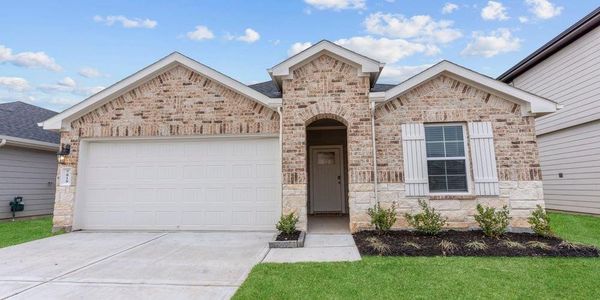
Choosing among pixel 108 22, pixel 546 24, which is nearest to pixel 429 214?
pixel 546 24

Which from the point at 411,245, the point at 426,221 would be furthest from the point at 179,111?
the point at 426,221

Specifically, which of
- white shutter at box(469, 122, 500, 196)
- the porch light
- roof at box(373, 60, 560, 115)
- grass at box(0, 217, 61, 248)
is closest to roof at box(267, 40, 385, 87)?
roof at box(373, 60, 560, 115)

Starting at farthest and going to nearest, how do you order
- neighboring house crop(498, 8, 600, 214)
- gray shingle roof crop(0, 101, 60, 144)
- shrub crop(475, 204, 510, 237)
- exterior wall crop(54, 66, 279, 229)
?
gray shingle roof crop(0, 101, 60, 144) → neighboring house crop(498, 8, 600, 214) → exterior wall crop(54, 66, 279, 229) → shrub crop(475, 204, 510, 237)

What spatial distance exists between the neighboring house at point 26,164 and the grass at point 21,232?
111 centimetres

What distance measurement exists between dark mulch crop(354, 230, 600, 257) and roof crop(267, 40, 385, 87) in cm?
Result: 382

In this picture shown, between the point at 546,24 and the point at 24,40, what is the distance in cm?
2194

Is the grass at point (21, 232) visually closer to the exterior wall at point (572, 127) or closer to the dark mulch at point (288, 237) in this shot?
the dark mulch at point (288, 237)

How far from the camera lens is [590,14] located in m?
8.53

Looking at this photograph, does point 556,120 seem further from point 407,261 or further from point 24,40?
point 24,40

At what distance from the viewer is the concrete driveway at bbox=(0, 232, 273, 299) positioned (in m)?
3.54

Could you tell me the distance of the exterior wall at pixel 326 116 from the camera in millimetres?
6664

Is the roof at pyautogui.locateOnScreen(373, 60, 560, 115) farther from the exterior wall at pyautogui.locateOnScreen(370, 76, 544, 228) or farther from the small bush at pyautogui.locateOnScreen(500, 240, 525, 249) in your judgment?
the small bush at pyautogui.locateOnScreen(500, 240, 525, 249)

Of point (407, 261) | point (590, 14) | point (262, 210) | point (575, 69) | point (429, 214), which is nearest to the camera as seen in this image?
point (407, 261)

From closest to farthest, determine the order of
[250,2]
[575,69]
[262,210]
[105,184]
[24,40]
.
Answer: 1. [262,210]
2. [105,184]
3. [575,69]
4. [250,2]
5. [24,40]
